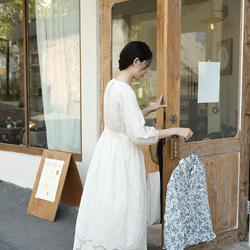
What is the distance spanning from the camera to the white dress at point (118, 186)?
2551 mm

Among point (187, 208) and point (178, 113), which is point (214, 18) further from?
point (187, 208)

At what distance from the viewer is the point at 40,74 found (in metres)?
5.36

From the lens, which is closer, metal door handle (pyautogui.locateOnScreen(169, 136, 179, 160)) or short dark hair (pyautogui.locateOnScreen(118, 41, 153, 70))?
short dark hair (pyautogui.locateOnScreen(118, 41, 153, 70))

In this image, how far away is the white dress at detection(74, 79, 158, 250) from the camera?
2.55m

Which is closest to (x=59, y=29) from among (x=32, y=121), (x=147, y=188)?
(x=32, y=121)

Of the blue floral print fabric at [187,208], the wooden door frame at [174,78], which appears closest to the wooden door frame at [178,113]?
the wooden door frame at [174,78]

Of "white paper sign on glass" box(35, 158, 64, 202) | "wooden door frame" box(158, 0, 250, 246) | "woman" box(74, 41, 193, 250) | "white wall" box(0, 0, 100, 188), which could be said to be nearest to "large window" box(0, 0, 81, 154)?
"white wall" box(0, 0, 100, 188)

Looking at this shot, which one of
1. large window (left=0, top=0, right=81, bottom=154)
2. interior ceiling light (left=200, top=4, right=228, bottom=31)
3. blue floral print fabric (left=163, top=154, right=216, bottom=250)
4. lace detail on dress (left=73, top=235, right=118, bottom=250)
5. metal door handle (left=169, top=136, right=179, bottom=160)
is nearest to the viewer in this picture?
lace detail on dress (left=73, top=235, right=118, bottom=250)

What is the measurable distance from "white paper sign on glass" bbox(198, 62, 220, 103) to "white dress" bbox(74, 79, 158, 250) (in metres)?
0.88

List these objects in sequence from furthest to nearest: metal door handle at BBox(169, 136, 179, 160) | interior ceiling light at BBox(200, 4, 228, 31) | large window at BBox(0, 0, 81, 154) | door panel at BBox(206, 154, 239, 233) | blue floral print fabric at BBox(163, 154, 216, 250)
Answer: large window at BBox(0, 0, 81, 154) → interior ceiling light at BBox(200, 4, 228, 31) → door panel at BBox(206, 154, 239, 233) → metal door handle at BBox(169, 136, 179, 160) → blue floral print fabric at BBox(163, 154, 216, 250)

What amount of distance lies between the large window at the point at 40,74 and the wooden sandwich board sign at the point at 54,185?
62 centimetres

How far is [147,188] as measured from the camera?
3.01 m

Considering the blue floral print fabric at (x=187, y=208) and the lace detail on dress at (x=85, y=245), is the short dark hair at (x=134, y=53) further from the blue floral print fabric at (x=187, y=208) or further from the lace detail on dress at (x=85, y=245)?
the lace detail on dress at (x=85, y=245)

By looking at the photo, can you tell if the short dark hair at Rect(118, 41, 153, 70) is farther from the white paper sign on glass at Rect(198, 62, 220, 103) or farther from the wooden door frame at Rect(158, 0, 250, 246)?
the white paper sign on glass at Rect(198, 62, 220, 103)
